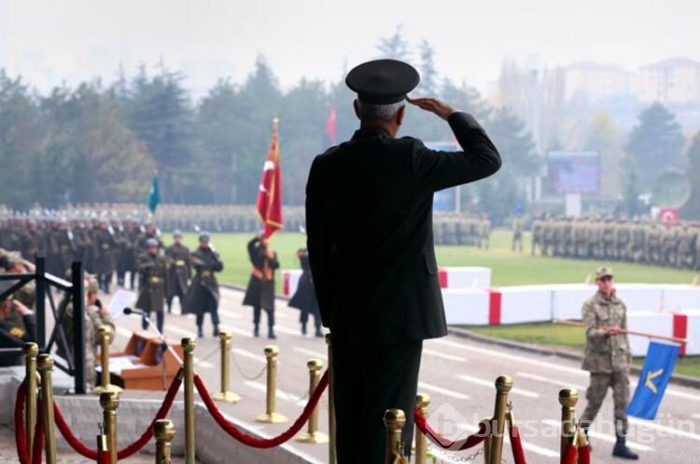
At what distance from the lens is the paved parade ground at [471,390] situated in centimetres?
1091

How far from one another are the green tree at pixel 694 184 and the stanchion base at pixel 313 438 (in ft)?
205

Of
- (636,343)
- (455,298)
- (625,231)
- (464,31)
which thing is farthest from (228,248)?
(464,31)

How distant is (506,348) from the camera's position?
19.1 metres

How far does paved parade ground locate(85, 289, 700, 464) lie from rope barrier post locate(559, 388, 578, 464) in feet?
7.37

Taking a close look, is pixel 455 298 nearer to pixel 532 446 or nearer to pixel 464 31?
pixel 532 446

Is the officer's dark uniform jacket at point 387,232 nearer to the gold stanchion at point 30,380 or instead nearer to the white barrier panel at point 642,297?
the gold stanchion at point 30,380

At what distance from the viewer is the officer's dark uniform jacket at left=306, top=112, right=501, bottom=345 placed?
4.45 m

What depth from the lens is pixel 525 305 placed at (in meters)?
22.2

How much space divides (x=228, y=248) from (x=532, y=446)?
4441 centimetres

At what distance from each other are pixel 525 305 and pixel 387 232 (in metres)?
17.9

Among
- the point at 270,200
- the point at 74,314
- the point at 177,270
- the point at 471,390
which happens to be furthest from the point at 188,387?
the point at 177,270

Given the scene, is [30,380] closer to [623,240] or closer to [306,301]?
[306,301]

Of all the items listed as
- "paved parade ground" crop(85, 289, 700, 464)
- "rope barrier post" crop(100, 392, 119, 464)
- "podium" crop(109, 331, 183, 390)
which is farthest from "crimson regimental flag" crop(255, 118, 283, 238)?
"rope barrier post" crop(100, 392, 119, 464)

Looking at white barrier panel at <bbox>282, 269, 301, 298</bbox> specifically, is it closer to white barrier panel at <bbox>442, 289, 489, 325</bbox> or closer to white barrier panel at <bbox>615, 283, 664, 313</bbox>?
white barrier panel at <bbox>442, 289, 489, 325</bbox>
